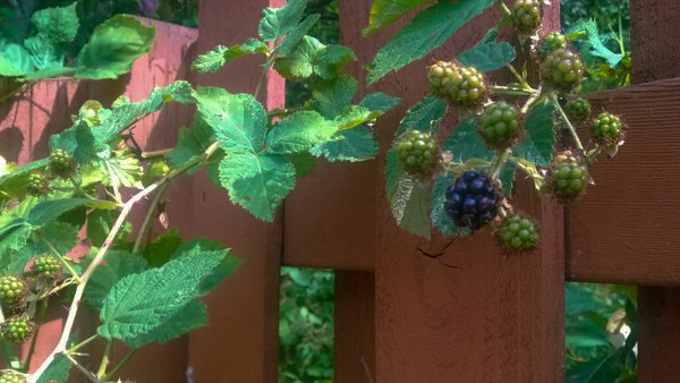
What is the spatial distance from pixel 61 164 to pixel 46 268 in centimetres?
15

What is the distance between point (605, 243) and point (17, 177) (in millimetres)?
880

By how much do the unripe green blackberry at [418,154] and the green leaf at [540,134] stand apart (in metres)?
0.10

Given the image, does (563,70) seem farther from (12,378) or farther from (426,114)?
(12,378)

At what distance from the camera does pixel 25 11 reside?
212cm

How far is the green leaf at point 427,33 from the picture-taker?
77 cm

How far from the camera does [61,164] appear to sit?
108 centimetres

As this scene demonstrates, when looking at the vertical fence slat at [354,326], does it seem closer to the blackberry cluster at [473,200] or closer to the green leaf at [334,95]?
the green leaf at [334,95]

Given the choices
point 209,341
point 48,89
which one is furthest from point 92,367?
point 48,89

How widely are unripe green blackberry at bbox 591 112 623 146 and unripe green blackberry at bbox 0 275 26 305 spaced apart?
743 mm

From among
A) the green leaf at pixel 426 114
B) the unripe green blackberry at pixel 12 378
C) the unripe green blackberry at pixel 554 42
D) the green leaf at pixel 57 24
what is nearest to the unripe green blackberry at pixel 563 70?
the unripe green blackberry at pixel 554 42

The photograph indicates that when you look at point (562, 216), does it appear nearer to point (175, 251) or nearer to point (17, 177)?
point (175, 251)

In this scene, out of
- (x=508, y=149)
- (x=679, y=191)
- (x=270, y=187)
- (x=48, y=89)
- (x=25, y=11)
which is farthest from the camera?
(x=25, y=11)

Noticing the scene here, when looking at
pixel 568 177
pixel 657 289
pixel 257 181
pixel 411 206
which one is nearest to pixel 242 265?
pixel 257 181

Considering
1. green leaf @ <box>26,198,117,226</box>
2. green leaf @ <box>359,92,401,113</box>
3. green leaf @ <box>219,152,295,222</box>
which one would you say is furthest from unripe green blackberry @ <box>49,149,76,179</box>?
green leaf @ <box>359,92,401,113</box>
